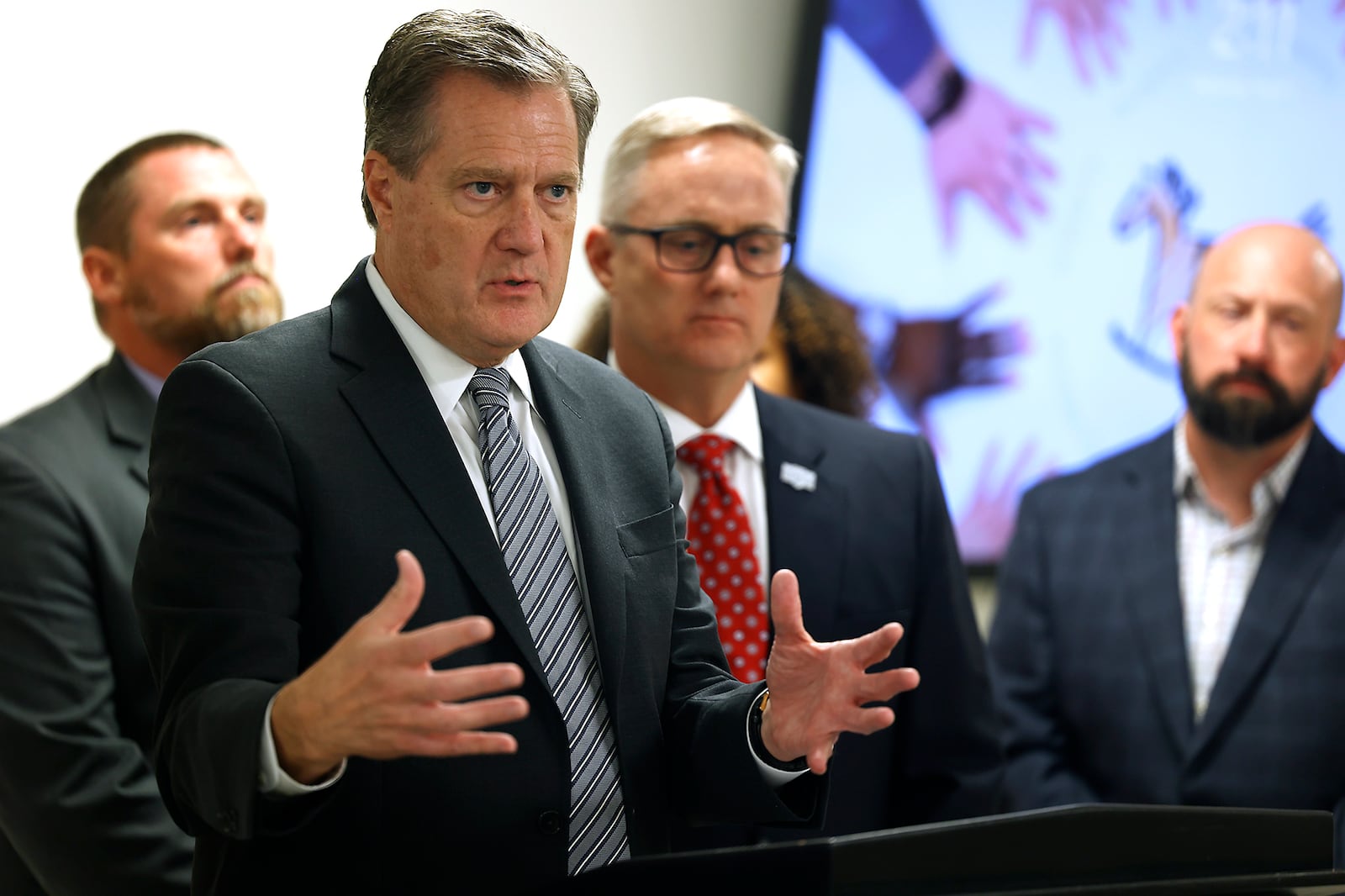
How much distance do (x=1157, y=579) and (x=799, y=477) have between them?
1.17 m

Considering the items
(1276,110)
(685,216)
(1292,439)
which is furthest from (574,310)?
(1276,110)

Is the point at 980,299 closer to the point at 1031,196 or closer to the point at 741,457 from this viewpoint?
the point at 1031,196

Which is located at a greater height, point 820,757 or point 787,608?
point 787,608

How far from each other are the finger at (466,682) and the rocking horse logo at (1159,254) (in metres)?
3.18

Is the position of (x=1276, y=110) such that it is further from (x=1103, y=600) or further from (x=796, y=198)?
(x=1103, y=600)

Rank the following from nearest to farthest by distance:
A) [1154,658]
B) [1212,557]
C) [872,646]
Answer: [872,646], [1154,658], [1212,557]

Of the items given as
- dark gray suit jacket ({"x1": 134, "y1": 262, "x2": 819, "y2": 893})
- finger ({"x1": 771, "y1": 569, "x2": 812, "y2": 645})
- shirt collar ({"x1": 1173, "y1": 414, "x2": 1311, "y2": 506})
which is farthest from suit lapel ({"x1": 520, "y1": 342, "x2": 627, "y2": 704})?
shirt collar ({"x1": 1173, "y1": 414, "x2": 1311, "y2": 506})

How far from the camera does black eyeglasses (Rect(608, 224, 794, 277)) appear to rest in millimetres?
2434

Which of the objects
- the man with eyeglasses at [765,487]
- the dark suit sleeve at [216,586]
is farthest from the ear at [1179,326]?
the dark suit sleeve at [216,586]

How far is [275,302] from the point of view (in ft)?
9.21

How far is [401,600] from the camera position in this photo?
4.01ft

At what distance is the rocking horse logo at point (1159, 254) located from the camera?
3.97m

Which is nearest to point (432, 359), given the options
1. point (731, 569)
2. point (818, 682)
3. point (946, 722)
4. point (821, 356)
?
point (818, 682)

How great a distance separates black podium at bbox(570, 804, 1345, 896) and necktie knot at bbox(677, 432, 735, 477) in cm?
122
